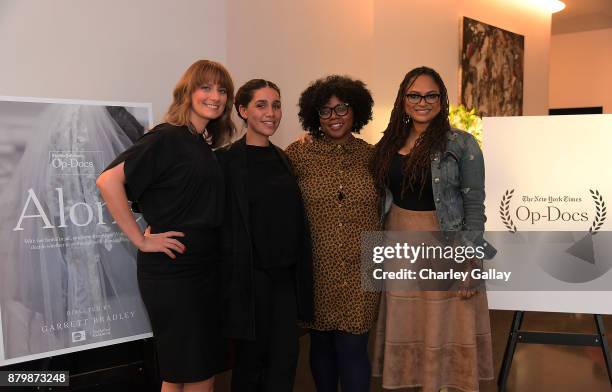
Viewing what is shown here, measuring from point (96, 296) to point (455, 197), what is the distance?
1.62m

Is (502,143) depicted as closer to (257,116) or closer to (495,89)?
(257,116)

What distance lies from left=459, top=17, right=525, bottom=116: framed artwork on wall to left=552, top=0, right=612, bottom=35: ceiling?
2048 millimetres

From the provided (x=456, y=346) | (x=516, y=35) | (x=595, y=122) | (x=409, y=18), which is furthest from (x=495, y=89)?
(x=456, y=346)

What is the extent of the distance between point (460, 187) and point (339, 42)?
2265 millimetres

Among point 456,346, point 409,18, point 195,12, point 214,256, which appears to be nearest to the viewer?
point 214,256

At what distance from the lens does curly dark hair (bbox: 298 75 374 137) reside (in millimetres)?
2271

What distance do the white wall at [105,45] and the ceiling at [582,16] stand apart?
649cm

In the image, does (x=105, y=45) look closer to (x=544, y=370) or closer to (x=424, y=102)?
(x=424, y=102)

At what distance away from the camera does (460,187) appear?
6.91 feet

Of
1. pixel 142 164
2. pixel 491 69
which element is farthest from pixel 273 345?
pixel 491 69

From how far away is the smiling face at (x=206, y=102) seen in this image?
2.00 metres

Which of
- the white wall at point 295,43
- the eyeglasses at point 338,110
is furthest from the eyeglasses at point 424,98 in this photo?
the white wall at point 295,43

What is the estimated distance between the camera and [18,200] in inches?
80.7

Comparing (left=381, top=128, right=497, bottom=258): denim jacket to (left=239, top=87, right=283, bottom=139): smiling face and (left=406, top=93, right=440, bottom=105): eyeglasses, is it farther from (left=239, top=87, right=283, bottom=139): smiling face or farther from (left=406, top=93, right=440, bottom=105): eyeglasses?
(left=239, top=87, right=283, bottom=139): smiling face
